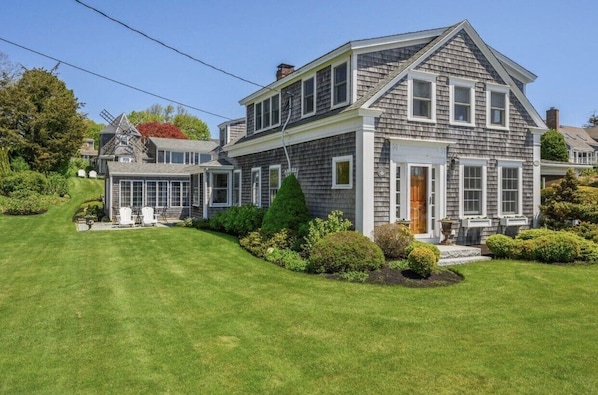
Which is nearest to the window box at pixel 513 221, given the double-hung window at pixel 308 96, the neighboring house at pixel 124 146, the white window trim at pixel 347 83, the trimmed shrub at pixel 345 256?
the trimmed shrub at pixel 345 256

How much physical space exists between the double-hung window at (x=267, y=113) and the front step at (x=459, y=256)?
9064 millimetres

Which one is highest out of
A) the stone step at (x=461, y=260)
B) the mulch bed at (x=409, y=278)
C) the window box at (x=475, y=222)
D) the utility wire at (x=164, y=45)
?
the utility wire at (x=164, y=45)

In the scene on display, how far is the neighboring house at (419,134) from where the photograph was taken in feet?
40.5

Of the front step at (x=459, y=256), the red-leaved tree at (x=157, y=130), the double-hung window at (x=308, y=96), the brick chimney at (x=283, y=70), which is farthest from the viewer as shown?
the red-leaved tree at (x=157, y=130)

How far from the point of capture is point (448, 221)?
12.9 m

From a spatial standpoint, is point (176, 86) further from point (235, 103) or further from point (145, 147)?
point (145, 147)

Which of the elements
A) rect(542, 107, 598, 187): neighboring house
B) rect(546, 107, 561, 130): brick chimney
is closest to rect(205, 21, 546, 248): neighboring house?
rect(546, 107, 561, 130): brick chimney

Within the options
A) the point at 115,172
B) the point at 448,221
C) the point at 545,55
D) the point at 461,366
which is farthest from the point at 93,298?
the point at 115,172

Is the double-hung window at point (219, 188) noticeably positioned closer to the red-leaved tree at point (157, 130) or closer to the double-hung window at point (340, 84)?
the double-hung window at point (340, 84)

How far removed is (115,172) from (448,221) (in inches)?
769

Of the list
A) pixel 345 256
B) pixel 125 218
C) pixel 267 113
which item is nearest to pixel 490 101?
pixel 345 256

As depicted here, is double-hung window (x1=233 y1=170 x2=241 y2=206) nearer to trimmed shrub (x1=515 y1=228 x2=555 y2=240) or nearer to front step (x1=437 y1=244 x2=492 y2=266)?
front step (x1=437 y1=244 x2=492 y2=266)

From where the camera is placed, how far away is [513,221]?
14.5m

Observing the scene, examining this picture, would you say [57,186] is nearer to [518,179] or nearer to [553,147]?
[518,179]
